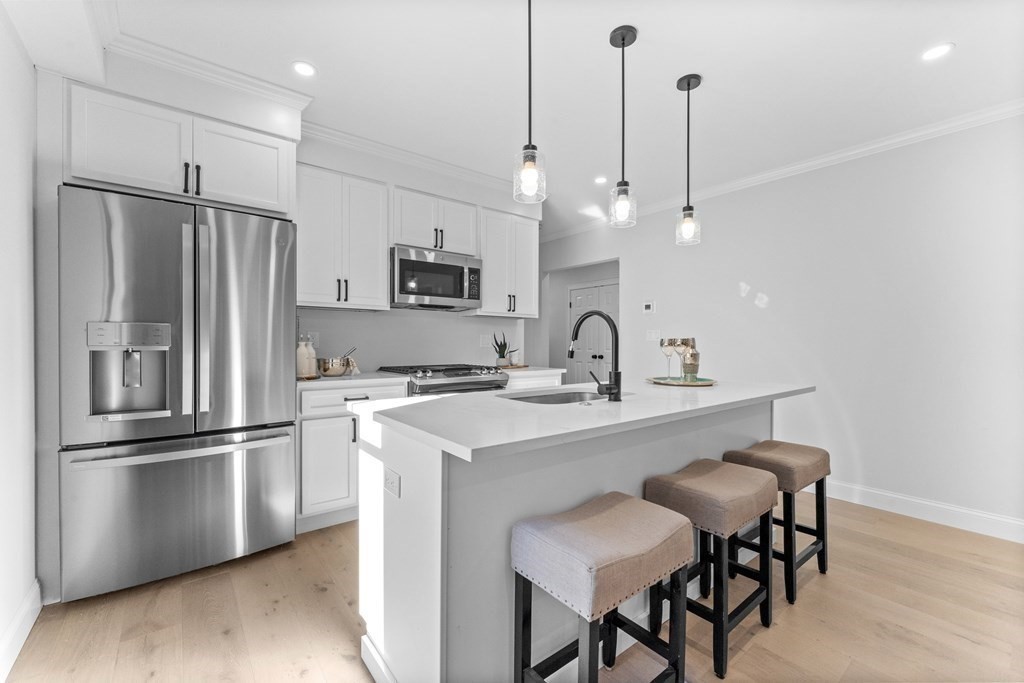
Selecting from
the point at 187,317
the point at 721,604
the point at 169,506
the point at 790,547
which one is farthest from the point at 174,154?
the point at 790,547

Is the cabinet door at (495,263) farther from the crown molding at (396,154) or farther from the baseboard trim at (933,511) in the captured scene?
the baseboard trim at (933,511)

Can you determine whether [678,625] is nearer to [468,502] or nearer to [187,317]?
[468,502]

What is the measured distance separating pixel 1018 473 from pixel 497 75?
369cm

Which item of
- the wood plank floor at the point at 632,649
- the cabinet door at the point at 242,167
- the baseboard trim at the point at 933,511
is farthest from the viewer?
the baseboard trim at the point at 933,511

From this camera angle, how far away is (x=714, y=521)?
1.49 metres

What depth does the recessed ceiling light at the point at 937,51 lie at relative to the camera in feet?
6.93

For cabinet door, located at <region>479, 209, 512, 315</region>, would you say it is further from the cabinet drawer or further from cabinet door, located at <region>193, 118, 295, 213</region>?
cabinet door, located at <region>193, 118, 295, 213</region>

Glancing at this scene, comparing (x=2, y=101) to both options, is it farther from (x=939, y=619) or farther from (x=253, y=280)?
(x=939, y=619)

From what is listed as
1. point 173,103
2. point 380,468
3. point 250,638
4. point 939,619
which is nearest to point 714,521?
point 380,468

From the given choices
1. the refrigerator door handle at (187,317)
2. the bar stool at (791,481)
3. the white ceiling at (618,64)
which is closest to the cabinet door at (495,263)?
the white ceiling at (618,64)

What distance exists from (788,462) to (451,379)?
6.82 feet

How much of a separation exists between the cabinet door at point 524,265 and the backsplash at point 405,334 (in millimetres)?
323

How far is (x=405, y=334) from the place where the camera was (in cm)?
387

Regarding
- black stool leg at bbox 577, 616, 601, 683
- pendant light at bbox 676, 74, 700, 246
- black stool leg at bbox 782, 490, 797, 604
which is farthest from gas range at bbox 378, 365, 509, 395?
black stool leg at bbox 577, 616, 601, 683
